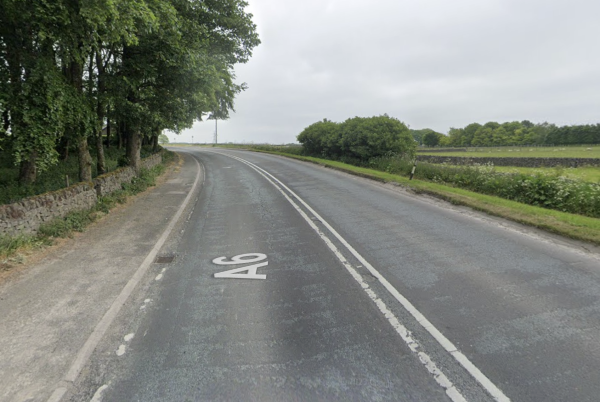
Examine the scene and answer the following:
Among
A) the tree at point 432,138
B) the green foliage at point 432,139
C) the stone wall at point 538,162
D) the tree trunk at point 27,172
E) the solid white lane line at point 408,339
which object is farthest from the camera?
the tree at point 432,138

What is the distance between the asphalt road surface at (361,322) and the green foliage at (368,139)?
15960mm

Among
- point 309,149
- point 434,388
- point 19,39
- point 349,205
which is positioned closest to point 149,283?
point 434,388

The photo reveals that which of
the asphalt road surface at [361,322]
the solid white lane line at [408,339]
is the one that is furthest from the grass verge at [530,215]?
the solid white lane line at [408,339]

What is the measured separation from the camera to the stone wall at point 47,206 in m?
6.69

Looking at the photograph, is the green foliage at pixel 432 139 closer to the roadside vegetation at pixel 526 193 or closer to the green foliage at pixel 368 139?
the green foliage at pixel 368 139

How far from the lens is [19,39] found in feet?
28.9

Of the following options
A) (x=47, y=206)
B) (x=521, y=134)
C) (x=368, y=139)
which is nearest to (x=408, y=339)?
(x=47, y=206)

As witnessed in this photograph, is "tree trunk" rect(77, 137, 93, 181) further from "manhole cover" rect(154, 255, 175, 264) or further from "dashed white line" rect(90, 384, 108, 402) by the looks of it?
"dashed white line" rect(90, 384, 108, 402)

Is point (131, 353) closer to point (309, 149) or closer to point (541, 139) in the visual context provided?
point (309, 149)

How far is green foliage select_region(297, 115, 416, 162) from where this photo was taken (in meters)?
22.8

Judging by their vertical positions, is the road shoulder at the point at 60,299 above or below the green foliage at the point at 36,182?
below

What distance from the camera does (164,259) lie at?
6457 millimetres

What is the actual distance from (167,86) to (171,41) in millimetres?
2943

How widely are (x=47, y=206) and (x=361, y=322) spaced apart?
808 cm
